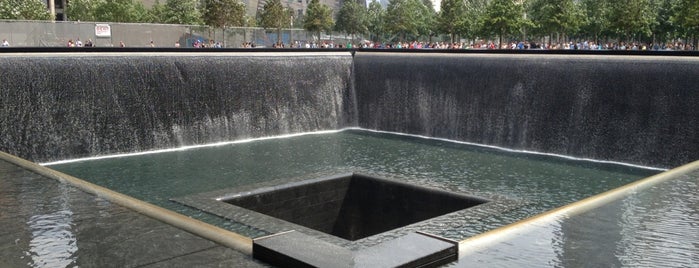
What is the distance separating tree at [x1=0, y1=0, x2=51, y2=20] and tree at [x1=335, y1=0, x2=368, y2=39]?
844 inches

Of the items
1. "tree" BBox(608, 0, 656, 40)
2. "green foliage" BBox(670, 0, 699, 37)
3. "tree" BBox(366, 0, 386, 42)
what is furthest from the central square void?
"tree" BBox(366, 0, 386, 42)

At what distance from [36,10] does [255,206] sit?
33664 millimetres

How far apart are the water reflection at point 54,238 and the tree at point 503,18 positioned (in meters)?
32.2

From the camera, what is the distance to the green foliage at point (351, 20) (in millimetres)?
51156

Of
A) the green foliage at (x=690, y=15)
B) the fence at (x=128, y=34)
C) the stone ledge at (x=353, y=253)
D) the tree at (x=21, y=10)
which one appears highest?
the tree at (x=21, y=10)

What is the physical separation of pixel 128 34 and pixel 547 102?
17338 mm

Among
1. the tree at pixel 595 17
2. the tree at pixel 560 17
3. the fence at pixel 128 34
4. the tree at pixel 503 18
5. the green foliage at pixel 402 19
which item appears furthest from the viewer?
the green foliage at pixel 402 19

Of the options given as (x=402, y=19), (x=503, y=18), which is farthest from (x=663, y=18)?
(x=402, y=19)

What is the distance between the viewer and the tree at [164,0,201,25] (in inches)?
1656

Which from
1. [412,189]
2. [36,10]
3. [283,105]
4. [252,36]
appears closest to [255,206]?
[412,189]

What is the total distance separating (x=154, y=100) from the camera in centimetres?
1480

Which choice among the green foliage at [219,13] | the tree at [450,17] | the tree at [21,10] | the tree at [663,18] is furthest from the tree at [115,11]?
the tree at [663,18]

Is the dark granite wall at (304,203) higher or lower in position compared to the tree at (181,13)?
lower

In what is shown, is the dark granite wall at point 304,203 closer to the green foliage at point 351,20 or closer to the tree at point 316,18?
the tree at point 316,18
